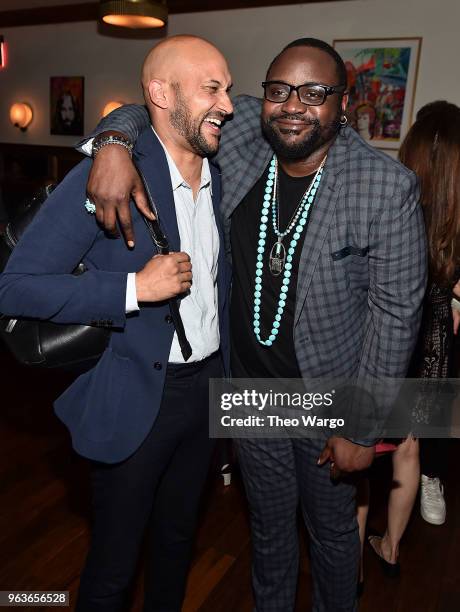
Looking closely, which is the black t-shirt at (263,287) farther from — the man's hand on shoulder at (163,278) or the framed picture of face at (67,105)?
the framed picture of face at (67,105)

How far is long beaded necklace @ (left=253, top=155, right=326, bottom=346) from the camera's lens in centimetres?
164

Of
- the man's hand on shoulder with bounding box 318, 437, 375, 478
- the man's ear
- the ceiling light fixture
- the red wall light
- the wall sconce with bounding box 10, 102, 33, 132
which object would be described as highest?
the red wall light

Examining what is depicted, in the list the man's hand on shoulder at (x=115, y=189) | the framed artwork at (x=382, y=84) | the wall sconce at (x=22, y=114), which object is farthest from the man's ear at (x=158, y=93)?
the wall sconce at (x=22, y=114)

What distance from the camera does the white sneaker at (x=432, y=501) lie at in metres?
2.76

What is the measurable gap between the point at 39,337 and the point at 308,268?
0.79 metres

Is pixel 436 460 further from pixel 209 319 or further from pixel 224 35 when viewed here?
pixel 224 35

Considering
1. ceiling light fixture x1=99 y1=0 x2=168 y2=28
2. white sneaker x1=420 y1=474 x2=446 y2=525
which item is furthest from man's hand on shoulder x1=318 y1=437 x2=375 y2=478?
ceiling light fixture x1=99 y1=0 x2=168 y2=28

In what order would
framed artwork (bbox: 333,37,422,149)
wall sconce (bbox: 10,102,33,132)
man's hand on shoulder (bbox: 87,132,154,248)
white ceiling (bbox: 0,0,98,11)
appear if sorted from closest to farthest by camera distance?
man's hand on shoulder (bbox: 87,132,154,248) → framed artwork (bbox: 333,37,422,149) → white ceiling (bbox: 0,0,98,11) → wall sconce (bbox: 10,102,33,132)

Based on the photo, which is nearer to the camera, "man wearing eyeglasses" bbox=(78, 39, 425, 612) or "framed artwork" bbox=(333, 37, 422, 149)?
"man wearing eyeglasses" bbox=(78, 39, 425, 612)

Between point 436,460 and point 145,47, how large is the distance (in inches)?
229

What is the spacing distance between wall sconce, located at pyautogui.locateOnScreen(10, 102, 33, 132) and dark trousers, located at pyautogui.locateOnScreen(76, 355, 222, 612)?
696 cm

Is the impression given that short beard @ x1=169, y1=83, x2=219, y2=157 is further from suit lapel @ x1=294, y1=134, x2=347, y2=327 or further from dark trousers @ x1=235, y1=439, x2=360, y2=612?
dark trousers @ x1=235, y1=439, x2=360, y2=612

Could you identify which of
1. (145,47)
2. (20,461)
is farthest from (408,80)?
(20,461)

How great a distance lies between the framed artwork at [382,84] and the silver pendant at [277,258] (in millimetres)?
3663
